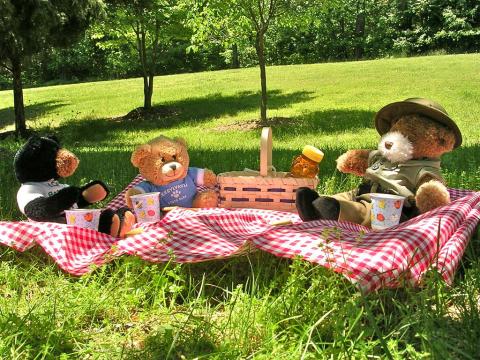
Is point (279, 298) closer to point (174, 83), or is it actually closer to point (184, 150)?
point (184, 150)

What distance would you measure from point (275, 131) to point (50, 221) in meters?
9.03

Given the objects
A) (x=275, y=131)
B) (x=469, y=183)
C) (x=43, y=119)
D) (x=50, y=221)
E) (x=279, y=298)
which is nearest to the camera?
(x=279, y=298)

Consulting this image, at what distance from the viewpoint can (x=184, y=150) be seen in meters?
4.08

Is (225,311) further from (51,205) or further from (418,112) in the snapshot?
(418,112)

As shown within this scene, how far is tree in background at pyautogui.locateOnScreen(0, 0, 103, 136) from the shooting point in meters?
11.0

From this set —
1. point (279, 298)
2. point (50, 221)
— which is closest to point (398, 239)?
point (279, 298)

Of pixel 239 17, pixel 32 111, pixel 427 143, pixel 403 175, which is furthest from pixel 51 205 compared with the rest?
pixel 32 111

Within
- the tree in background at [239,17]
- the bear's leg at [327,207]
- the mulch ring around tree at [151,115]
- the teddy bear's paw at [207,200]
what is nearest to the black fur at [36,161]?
the teddy bear's paw at [207,200]

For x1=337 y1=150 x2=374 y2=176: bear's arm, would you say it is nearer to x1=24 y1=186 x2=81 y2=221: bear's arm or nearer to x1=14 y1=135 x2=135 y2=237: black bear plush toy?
x1=14 y1=135 x2=135 y2=237: black bear plush toy

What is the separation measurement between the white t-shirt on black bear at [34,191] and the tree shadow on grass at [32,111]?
15658 millimetres

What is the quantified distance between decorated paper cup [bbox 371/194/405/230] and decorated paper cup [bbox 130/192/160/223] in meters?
1.53

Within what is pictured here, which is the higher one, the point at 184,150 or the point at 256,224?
the point at 184,150

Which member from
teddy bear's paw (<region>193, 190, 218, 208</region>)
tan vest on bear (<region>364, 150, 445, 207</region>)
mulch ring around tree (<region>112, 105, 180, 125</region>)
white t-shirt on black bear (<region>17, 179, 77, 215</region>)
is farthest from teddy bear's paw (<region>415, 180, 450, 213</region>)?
mulch ring around tree (<region>112, 105, 180, 125</region>)

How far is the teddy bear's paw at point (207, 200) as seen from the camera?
4.05 meters
